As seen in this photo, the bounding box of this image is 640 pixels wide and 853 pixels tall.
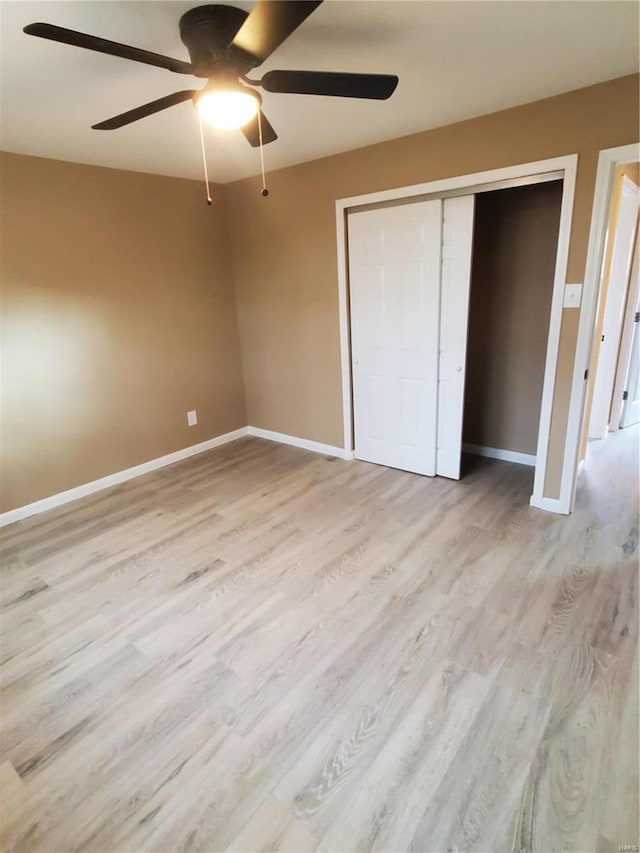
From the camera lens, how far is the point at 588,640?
6.34ft

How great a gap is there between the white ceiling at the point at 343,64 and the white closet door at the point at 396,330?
0.60m

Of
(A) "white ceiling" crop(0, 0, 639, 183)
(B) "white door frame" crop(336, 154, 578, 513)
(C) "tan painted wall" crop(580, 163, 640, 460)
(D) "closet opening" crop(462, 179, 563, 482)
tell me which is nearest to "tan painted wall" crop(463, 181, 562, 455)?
(D) "closet opening" crop(462, 179, 563, 482)

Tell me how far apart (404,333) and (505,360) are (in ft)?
3.14

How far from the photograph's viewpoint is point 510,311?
3.57 meters

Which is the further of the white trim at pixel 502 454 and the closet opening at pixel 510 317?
the white trim at pixel 502 454

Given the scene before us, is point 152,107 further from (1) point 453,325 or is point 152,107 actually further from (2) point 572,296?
(2) point 572,296

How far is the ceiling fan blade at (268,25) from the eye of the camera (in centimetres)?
116

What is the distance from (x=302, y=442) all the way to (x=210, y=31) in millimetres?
3159

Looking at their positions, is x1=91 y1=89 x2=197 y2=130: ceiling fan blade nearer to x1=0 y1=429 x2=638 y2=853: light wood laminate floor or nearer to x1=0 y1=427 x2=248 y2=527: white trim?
x1=0 y1=429 x2=638 y2=853: light wood laminate floor

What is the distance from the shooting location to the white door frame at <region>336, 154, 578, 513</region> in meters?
2.50

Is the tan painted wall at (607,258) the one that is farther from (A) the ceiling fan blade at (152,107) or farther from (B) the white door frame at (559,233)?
(A) the ceiling fan blade at (152,107)

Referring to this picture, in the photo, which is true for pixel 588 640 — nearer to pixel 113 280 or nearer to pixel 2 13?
pixel 2 13

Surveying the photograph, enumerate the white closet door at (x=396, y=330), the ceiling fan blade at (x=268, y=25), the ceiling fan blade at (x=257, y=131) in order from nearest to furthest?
the ceiling fan blade at (x=268, y=25)
the ceiling fan blade at (x=257, y=131)
the white closet door at (x=396, y=330)

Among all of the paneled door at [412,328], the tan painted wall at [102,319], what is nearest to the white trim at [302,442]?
the paneled door at [412,328]
